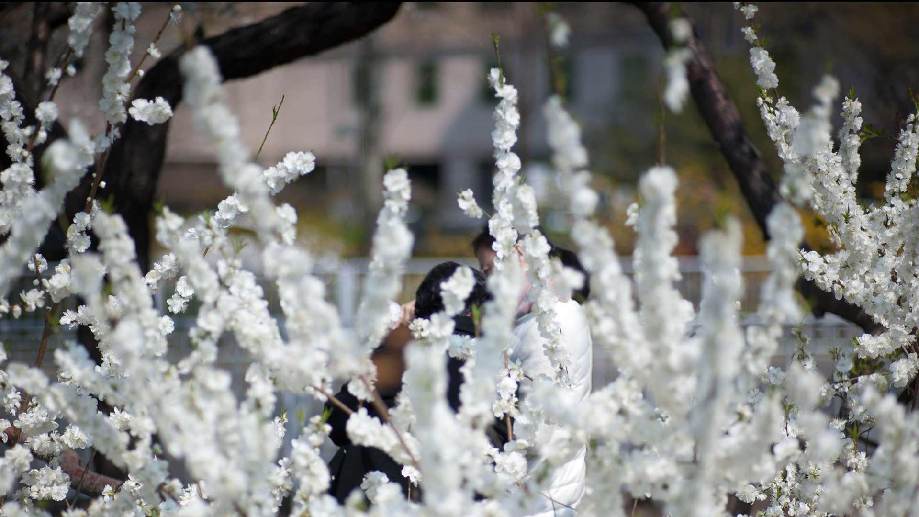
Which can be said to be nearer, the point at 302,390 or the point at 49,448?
the point at 302,390

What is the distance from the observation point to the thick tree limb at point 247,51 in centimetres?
402

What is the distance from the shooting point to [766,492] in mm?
3092

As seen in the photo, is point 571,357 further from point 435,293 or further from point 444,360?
point 444,360

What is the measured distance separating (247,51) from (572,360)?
1985 millimetres

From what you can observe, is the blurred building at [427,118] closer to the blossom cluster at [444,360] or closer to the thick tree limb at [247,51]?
the thick tree limb at [247,51]

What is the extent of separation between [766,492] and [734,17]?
5.06 meters

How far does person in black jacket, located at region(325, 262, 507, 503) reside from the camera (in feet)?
10.7

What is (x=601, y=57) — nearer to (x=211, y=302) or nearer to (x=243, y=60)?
(x=243, y=60)

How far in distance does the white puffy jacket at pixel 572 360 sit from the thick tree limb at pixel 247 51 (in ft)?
5.35

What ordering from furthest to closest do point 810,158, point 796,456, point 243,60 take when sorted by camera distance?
point 243,60 < point 810,158 < point 796,456

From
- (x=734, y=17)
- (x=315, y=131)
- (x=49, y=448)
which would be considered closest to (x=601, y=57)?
(x=315, y=131)

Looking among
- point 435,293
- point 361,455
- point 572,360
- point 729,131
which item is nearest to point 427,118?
point 729,131

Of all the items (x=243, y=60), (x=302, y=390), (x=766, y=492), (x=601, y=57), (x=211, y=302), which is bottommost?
(x=601, y=57)

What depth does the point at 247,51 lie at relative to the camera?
4023 mm
